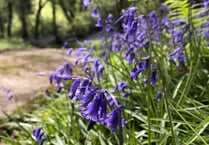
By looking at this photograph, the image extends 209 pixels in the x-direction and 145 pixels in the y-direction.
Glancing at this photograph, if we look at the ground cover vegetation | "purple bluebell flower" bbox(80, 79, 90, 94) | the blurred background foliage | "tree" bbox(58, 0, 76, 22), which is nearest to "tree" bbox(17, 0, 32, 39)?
the blurred background foliage

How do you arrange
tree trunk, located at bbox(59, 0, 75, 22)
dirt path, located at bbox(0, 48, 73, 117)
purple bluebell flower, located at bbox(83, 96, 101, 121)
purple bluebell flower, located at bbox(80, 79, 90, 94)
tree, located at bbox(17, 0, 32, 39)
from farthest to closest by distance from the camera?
1. tree, located at bbox(17, 0, 32, 39)
2. tree trunk, located at bbox(59, 0, 75, 22)
3. dirt path, located at bbox(0, 48, 73, 117)
4. purple bluebell flower, located at bbox(80, 79, 90, 94)
5. purple bluebell flower, located at bbox(83, 96, 101, 121)

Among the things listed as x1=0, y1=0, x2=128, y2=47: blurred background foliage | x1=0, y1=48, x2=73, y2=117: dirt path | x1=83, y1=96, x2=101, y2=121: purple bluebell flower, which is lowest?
x1=0, y1=0, x2=128, y2=47: blurred background foliage

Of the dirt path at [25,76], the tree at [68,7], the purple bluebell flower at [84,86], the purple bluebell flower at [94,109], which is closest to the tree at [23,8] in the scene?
the tree at [68,7]

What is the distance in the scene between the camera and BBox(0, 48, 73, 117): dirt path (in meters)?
7.43

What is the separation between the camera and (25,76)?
10203 mm

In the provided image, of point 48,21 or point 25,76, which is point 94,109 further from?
point 48,21

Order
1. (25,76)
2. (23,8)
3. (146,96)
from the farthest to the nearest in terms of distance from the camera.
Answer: (23,8) < (25,76) < (146,96)

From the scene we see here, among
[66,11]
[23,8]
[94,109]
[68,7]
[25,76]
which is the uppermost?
[94,109]

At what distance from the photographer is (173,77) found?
3.87 meters

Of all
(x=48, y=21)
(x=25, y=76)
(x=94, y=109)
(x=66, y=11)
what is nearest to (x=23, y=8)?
(x=66, y=11)

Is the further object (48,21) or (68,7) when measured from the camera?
(48,21)

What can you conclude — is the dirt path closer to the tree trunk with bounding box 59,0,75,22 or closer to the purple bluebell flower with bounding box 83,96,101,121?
the purple bluebell flower with bounding box 83,96,101,121

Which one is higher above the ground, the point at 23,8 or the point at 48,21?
the point at 23,8

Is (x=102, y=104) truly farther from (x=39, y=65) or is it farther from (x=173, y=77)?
(x=39, y=65)
